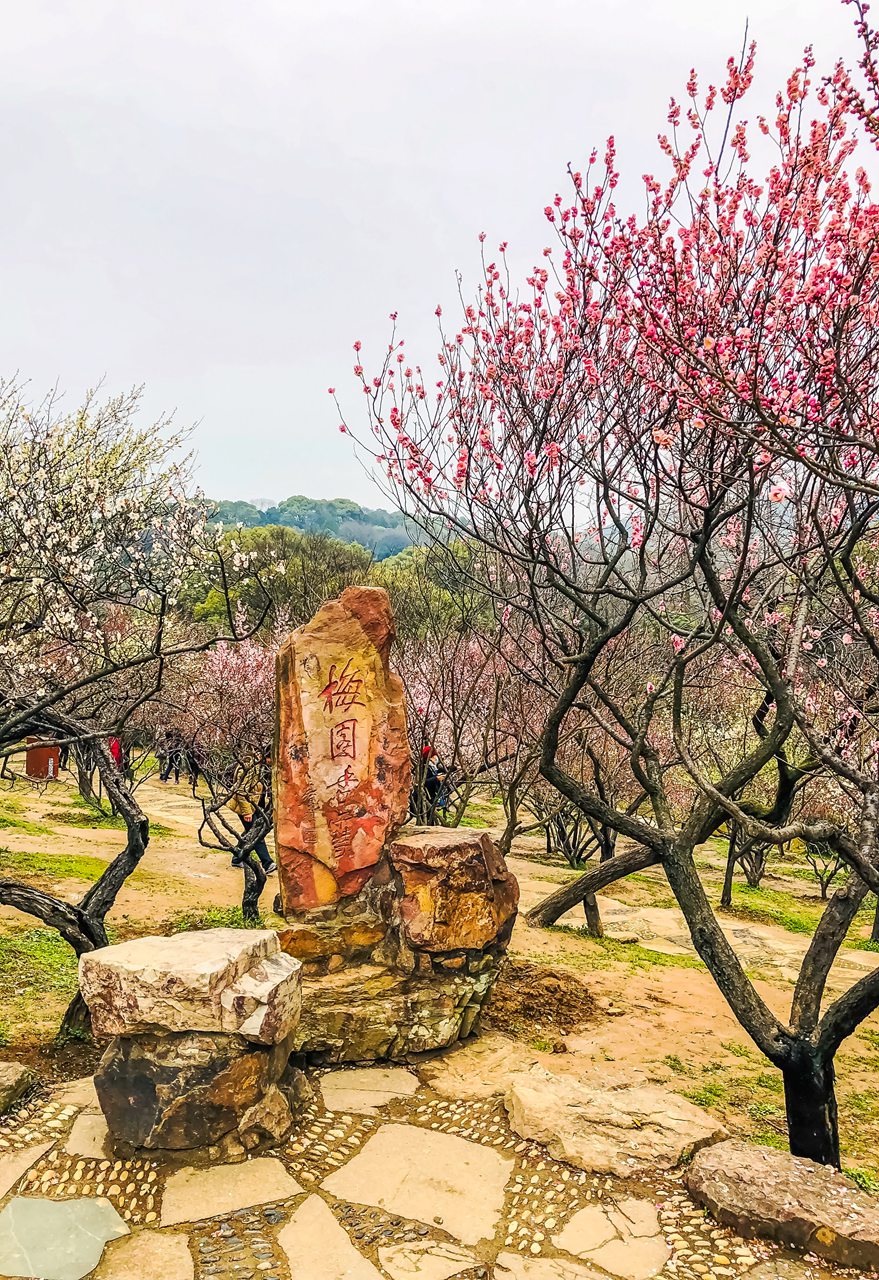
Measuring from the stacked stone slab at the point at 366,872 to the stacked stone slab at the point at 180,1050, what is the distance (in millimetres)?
1288

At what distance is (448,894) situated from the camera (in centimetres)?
627

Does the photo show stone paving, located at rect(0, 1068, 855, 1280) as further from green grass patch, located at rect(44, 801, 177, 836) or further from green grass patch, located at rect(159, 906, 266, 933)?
green grass patch, located at rect(44, 801, 177, 836)

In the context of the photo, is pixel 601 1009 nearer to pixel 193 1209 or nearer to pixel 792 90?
pixel 193 1209

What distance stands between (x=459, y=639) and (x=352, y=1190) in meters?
7.83

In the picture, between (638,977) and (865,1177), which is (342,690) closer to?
(865,1177)

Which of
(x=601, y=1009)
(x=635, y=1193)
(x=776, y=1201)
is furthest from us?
(x=601, y=1009)

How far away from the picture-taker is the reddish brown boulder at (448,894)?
6.20 m

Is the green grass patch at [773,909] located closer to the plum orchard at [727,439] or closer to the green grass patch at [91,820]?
the plum orchard at [727,439]

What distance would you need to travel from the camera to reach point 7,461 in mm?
8352

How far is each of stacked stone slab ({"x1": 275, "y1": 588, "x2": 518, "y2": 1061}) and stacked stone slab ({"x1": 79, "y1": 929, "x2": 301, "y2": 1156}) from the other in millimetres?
1288

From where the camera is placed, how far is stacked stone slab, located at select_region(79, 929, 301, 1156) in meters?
4.32

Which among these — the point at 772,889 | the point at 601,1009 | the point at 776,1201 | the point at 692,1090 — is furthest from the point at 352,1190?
the point at 772,889

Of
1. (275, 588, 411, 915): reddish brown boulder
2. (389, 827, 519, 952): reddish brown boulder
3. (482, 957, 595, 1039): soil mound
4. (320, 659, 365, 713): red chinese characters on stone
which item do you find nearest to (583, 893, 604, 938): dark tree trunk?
(482, 957, 595, 1039): soil mound

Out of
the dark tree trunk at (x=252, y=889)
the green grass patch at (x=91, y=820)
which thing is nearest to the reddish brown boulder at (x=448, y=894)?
the dark tree trunk at (x=252, y=889)
